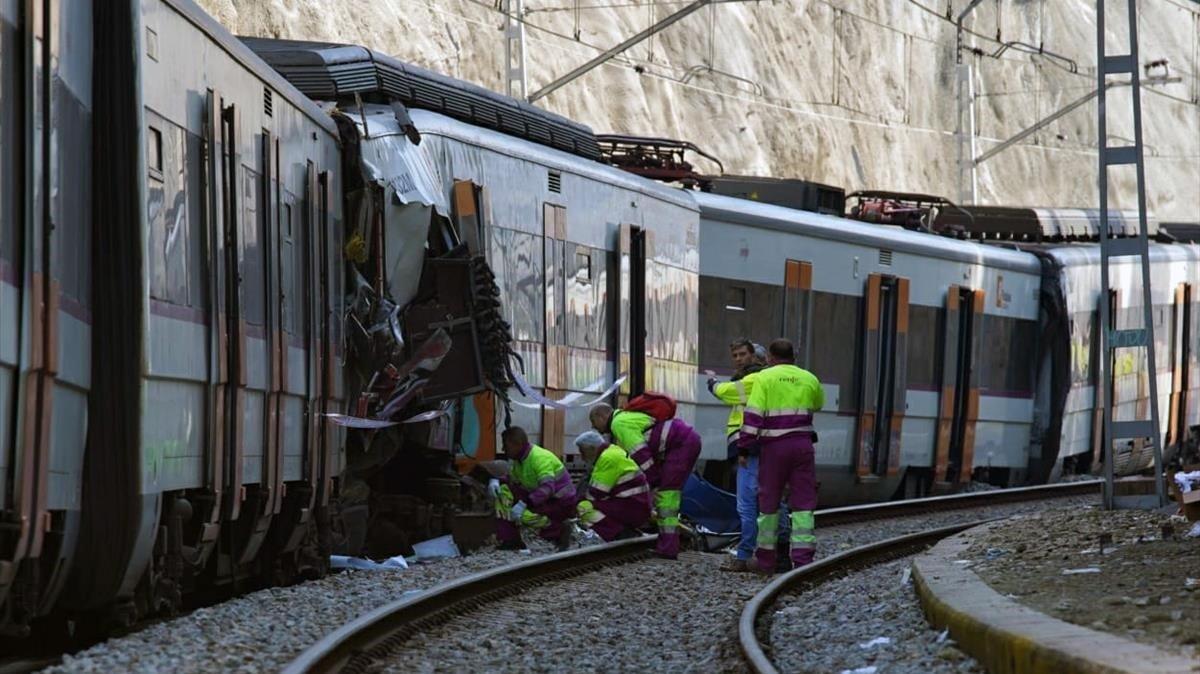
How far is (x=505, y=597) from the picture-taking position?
12.1m

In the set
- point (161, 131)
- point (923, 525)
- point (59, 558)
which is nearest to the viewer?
point (59, 558)

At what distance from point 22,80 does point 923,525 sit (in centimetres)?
1395

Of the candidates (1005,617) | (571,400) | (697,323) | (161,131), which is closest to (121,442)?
(161,131)

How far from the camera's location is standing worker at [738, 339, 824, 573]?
14.3 metres

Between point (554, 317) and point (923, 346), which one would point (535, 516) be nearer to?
point (554, 317)

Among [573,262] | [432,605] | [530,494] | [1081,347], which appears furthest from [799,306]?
[432,605]

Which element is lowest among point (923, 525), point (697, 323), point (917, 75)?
point (923, 525)

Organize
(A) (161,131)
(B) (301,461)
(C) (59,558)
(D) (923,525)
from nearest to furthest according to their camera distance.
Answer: (C) (59,558) → (A) (161,131) → (B) (301,461) → (D) (923,525)

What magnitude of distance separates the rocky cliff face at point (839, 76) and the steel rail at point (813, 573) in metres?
19.3

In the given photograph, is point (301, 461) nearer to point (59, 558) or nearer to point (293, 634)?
point (293, 634)

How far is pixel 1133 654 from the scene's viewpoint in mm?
6820

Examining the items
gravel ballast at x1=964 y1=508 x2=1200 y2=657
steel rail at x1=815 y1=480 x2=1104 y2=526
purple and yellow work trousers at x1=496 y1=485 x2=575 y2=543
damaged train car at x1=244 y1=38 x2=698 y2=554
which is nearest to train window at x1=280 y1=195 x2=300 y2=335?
damaged train car at x1=244 y1=38 x2=698 y2=554

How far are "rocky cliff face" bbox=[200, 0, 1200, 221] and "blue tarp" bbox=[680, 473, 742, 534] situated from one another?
1879 centimetres

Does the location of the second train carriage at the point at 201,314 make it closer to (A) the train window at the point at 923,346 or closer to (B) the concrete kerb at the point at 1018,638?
(B) the concrete kerb at the point at 1018,638
